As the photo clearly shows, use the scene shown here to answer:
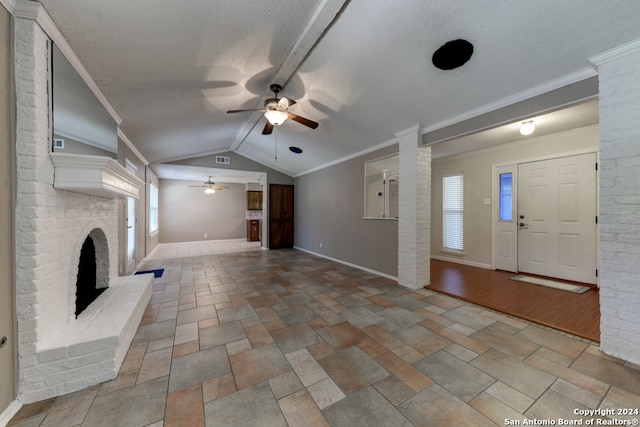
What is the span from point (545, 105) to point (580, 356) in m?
2.31

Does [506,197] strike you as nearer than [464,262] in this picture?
Yes

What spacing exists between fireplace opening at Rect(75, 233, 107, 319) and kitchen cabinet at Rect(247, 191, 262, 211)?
273 inches

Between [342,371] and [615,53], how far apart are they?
10.8 feet

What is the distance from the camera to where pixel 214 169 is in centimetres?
679

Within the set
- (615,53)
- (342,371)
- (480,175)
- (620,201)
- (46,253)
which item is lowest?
(342,371)

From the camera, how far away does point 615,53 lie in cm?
189

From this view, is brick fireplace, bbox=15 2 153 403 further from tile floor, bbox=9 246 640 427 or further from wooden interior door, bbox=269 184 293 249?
wooden interior door, bbox=269 184 293 249

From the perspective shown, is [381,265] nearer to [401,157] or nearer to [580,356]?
[401,157]

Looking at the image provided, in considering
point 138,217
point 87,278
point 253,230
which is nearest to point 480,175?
point 87,278

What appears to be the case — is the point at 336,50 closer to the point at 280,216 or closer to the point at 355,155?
the point at 355,155

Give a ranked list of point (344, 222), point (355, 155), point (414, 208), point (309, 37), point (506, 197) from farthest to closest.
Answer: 1. point (344, 222)
2. point (355, 155)
3. point (506, 197)
4. point (414, 208)
5. point (309, 37)

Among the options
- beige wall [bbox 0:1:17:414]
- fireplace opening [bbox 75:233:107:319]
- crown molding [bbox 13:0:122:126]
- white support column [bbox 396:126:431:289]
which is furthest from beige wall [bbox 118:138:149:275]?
white support column [bbox 396:126:431:289]

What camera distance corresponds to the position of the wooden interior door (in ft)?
24.3

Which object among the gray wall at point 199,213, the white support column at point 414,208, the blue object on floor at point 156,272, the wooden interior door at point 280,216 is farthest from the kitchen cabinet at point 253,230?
the white support column at point 414,208
